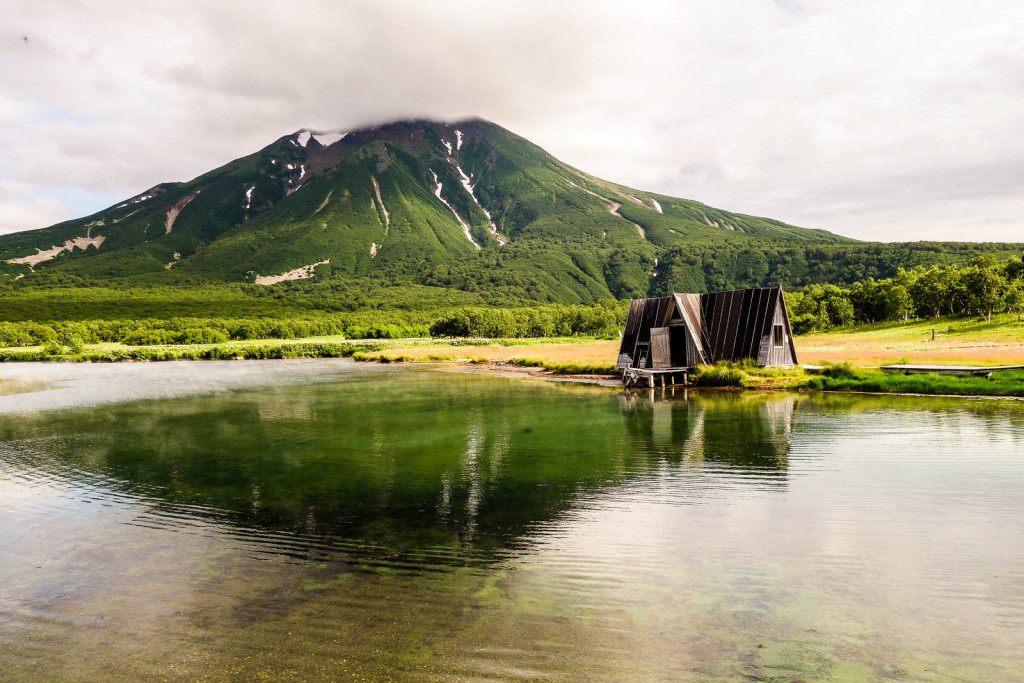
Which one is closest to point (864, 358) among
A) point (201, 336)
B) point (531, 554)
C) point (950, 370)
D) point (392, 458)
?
point (950, 370)

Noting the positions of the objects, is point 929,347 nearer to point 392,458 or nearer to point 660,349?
point 660,349

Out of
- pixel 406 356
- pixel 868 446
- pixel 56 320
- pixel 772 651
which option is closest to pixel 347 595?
pixel 772 651

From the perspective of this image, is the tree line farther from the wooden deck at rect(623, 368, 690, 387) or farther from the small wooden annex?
the wooden deck at rect(623, 368, 690, 387)

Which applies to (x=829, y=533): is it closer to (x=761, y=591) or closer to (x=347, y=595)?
(x=761, y=591)

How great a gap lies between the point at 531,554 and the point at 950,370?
35.0m

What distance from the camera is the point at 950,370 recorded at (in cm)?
3503

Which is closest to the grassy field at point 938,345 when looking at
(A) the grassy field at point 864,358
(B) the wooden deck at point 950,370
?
(A) the grassy field at point 864,358

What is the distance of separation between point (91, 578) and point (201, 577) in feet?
8.04

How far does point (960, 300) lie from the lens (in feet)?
273

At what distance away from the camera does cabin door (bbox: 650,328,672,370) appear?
4625 centimetres

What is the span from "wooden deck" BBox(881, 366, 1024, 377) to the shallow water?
8125 millimetres

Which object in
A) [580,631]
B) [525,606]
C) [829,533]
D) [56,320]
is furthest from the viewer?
[56,320]

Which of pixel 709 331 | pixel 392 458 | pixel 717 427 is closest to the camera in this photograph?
pixel 392 458

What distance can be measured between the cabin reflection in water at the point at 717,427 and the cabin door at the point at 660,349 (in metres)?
6.41
